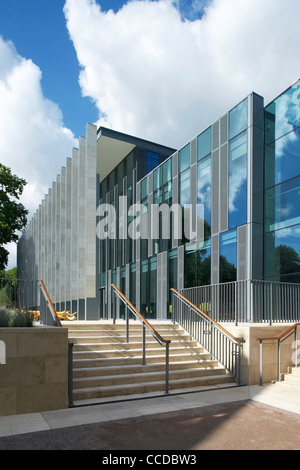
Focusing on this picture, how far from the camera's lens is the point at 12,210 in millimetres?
31641

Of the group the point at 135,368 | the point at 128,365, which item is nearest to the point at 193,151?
the point at 128,365

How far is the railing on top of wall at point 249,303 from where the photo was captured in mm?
10438

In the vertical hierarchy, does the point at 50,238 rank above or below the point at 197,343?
above

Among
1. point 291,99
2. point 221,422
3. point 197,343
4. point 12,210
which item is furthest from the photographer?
point 12,210

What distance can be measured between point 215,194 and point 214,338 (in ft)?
25.4

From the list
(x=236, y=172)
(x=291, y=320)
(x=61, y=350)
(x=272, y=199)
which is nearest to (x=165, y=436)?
(x=61, y=350)

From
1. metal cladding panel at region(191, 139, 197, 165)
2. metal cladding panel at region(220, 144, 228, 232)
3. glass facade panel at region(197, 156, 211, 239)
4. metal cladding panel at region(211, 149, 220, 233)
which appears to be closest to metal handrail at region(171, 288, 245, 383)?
metal cladding panel at region(220, 144, 228, 232)

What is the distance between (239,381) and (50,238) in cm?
2711

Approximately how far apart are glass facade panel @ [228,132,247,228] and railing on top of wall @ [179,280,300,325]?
369cm

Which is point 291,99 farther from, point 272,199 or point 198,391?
point 198,391

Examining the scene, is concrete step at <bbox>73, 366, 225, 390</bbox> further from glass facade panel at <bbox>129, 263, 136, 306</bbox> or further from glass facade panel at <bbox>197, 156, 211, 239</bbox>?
glass facade panel at <bbox>129, 263, 136, 306</bbox>

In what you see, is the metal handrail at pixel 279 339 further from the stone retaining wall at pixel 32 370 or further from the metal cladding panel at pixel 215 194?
the metal cladding panel at pixel 215 194

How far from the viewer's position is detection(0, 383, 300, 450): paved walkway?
4973 mm

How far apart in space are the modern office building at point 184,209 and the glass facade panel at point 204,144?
0.15ft
